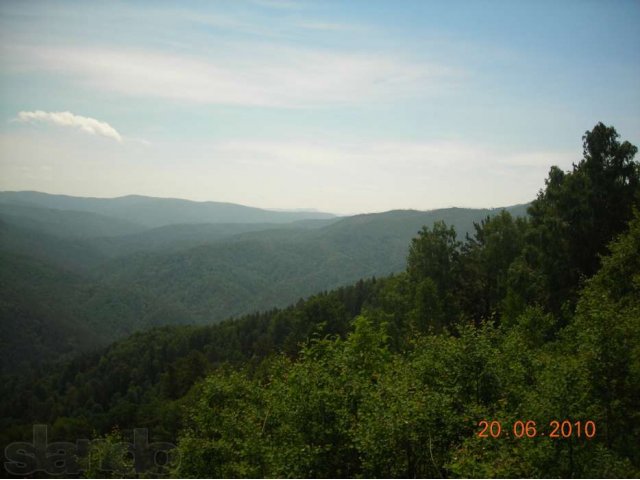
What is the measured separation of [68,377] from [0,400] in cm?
2046

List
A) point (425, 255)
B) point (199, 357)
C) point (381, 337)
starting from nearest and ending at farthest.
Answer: point (381, 337) < point (425, 255) < point (199, 357)

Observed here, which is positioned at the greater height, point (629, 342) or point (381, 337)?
point (629, 342)

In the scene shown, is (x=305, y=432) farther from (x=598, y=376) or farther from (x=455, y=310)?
(x=455, y=310)

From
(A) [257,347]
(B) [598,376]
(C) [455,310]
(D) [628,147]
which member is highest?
(D) [628,147]

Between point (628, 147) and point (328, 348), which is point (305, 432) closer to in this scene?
point (328, 348)

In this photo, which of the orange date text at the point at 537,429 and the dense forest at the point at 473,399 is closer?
A: the orange date text at the point at 537,429

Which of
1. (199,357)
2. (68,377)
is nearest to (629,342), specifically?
(199,357)

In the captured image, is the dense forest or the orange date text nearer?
the orange date text

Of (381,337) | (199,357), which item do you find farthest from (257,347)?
(381,337)

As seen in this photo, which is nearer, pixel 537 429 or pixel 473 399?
pixel 537 429

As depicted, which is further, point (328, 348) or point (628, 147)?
point (628, 147)

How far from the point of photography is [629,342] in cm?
1448

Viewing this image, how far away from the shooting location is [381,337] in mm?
28766

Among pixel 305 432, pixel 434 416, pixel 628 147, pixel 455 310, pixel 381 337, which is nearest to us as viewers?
pixel 434 416
